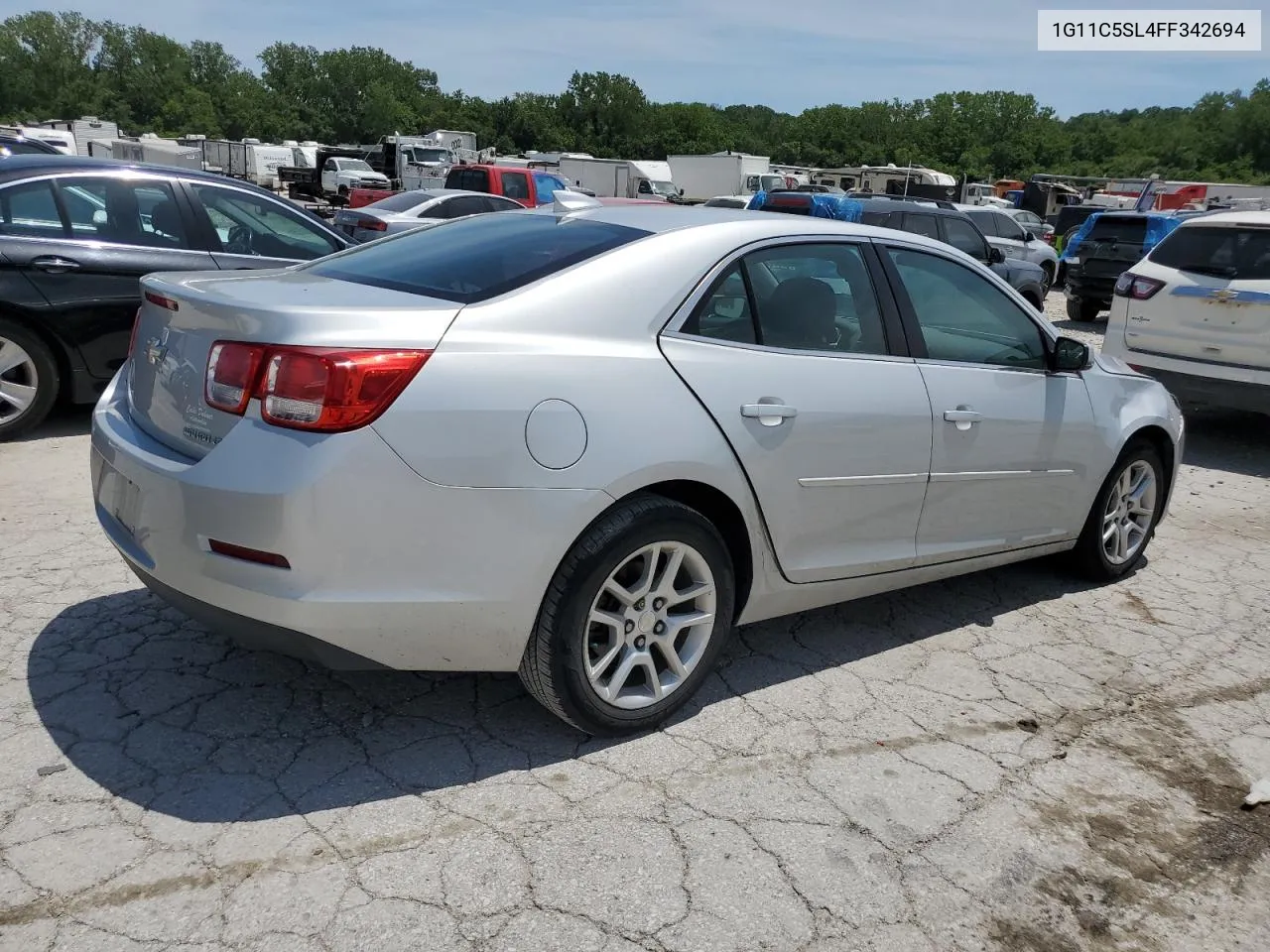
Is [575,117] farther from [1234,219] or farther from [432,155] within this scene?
[1234,219]

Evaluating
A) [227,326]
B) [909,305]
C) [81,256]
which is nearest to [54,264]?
[81,256]

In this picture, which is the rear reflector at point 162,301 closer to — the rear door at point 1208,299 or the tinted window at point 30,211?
the tinted window at point 30,211

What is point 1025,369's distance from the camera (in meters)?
4.23

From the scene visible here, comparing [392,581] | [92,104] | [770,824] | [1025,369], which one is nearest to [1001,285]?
[1025,369]

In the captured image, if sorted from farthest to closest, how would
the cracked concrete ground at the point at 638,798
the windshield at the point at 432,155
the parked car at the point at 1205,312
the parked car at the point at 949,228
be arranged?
the windshield at the point at 432,155
the parked car at the point at 949,228
the parked car at the point at 1205,312
the cracked concrete ground at the point at 638,798

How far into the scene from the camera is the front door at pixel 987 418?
3.85 metres

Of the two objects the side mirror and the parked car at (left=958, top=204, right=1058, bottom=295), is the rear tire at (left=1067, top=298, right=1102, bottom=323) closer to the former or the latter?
the parked car at (left=958, top=204, right=1058, bottom=295)

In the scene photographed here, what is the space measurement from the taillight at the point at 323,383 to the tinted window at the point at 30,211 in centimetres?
426

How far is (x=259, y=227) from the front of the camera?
674cm

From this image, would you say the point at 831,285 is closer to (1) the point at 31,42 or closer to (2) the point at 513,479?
(2) the point at 513,479

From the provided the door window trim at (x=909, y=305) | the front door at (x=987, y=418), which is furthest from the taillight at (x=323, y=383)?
the front door at (x=987, y=418)

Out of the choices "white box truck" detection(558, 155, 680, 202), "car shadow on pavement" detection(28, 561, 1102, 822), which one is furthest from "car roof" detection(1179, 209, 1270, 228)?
"white box truck" detection(558, 155, 680, 202)

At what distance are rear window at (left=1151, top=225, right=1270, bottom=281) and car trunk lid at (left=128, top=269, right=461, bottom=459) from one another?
707 cm

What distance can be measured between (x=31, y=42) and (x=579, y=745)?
14433 centimetres
